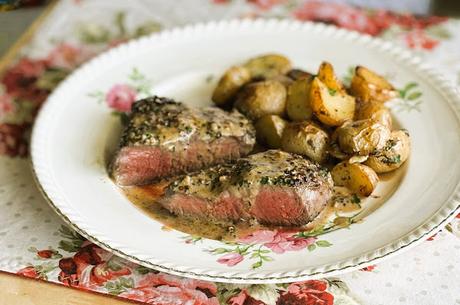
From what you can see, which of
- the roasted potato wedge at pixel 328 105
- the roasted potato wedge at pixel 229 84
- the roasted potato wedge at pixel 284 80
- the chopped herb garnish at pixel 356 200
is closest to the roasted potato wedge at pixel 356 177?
the chopped herb garnish at pixel 356 200

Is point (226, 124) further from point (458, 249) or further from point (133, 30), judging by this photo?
point (133, 30)

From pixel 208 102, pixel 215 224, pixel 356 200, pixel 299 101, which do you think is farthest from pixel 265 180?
pixel 208 102

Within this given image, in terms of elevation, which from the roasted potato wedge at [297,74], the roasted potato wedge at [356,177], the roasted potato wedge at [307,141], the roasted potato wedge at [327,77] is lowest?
the roasted potato wedge at [356,177]

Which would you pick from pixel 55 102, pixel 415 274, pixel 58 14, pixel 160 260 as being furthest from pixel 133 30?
pixel 415 274

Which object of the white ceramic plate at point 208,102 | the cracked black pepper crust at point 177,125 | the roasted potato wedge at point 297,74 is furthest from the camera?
the roasted potato wedge at point 297,74

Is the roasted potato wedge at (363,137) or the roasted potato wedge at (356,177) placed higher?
the roasted potato wedge at (363,137)

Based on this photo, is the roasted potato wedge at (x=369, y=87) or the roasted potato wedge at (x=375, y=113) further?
the roasted potato wedge at (x=369, y=87)

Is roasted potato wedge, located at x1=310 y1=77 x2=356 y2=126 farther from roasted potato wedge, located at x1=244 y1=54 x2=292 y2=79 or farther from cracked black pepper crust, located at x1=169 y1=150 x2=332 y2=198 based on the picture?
roasted potato wedge, located at x1=244 y1=54 x2=292 y2=79

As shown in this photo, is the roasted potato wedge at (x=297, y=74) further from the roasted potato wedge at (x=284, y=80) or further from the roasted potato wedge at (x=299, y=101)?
the roasted potato wedge at (x=299, y=101)
